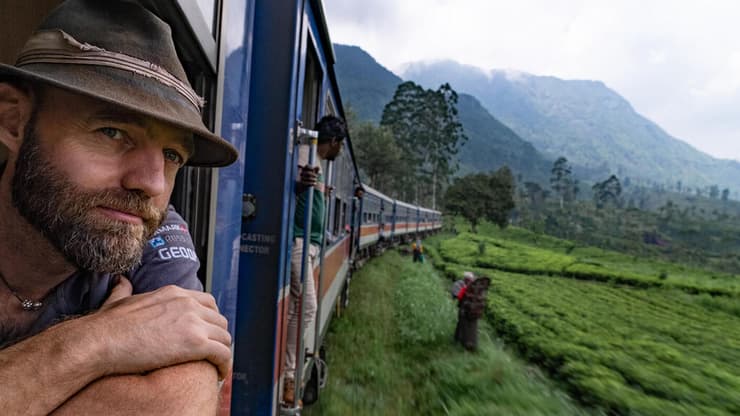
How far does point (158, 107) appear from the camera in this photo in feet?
3.30

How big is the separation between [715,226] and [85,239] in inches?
2742

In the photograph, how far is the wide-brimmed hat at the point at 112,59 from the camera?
93 cm

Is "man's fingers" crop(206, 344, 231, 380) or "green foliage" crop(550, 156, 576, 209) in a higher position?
"green foliage" crop(550, 156, 576, 209)

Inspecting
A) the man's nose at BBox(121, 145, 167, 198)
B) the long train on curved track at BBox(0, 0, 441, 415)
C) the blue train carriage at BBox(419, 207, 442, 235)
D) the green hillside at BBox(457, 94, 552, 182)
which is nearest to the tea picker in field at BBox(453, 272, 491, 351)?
the long train on curved track at BBox(0, 0, 441, 415)

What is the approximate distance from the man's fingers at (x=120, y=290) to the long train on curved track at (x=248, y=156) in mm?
457

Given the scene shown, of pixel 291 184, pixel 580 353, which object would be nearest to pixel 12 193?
pixel 291 184

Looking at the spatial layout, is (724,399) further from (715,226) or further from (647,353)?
(715,226)

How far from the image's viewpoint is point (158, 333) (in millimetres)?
852

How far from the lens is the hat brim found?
880mm

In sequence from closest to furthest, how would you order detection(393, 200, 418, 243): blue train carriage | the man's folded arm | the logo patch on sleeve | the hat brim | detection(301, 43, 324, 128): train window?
the man's folded arm, the hat brim, the logo patch on sleeve, detection(301, 43, 324, 128): train window, detection(393, 200, 418, 243): blue train carriage

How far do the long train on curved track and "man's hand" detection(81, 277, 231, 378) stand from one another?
68cm

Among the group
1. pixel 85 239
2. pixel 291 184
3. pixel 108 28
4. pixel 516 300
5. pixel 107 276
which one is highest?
pixel 108 28

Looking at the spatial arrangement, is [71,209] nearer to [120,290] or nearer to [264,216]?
[120,290]

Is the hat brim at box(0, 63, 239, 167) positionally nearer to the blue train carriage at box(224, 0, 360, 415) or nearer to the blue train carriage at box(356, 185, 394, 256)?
the blue train carriage at box(224, 0, 360, 415)
